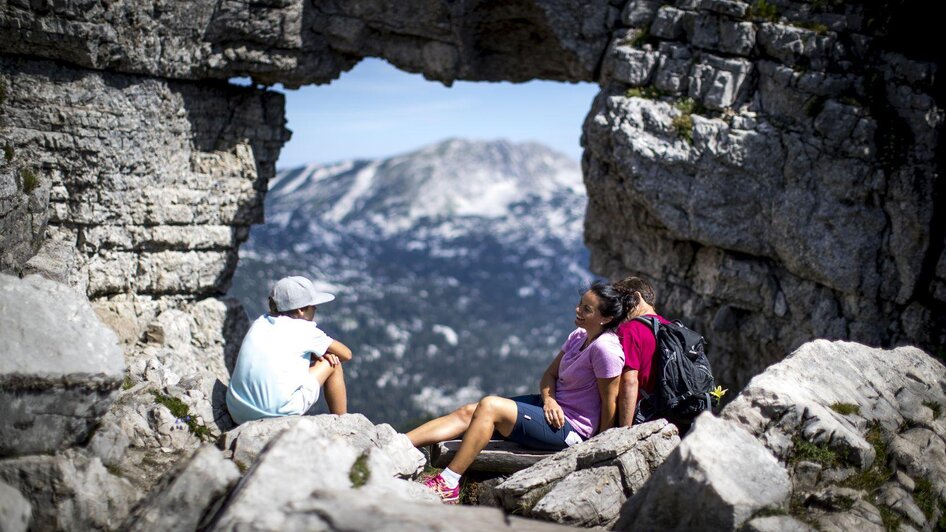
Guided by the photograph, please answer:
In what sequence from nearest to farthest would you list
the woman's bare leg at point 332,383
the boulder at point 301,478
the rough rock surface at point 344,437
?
the boulder at point 301,478 < the rough rock surface at point 344,437 < the woman's bare leg at point 332,383

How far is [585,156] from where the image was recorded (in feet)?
71.5

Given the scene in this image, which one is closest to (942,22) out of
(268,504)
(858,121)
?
(858,121)

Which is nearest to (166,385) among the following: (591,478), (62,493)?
(62,493)

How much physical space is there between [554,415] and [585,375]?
2.62 ft

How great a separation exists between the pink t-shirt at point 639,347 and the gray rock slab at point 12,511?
7880 millimetres

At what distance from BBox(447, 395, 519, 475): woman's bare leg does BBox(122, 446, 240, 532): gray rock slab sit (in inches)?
136

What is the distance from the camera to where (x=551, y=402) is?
37.2ft

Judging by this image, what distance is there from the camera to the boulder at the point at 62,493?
8.42m

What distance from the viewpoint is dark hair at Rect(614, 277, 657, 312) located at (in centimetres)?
1130

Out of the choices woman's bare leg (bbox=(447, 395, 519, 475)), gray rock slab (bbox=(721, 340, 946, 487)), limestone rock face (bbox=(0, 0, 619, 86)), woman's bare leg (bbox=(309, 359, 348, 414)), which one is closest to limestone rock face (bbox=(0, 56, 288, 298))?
limestone rock face (bbox=(0, 0, 619, 86))

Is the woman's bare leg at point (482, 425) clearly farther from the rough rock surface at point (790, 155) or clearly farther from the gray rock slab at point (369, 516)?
the rough rock surface at point (790, 155)

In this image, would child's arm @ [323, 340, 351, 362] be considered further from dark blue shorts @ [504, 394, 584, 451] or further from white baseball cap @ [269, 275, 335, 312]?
dark blue shorts @ [504, 394, 584, 451]

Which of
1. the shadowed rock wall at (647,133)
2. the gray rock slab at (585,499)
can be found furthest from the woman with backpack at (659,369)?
the shadowed rock wall at (647,133)

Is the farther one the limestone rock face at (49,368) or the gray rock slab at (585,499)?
the gray rock slab at (585,499)
